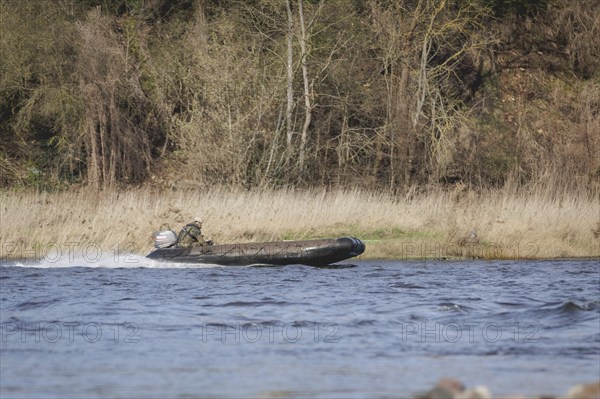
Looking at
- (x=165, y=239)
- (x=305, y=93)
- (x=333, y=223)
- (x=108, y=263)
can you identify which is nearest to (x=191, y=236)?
(x=165, y=239)

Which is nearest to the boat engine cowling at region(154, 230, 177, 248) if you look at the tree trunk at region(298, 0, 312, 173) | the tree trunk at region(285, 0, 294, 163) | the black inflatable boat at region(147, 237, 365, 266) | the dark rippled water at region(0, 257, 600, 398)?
the black inflatable boat at region(147, 237, 365, 266)

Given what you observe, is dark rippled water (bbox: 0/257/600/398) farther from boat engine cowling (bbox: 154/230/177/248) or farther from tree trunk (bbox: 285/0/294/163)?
tree trunk (bbox: 285/0/294/163)

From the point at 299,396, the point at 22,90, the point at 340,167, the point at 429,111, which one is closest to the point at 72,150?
the point at 22,90

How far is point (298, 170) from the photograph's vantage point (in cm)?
3138

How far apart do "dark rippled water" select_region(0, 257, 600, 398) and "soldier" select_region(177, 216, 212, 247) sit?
0.57 metres

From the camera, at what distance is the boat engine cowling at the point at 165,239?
19.9m

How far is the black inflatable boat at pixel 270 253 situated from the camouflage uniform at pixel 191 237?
15cm

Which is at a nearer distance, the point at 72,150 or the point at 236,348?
the point at 236,348

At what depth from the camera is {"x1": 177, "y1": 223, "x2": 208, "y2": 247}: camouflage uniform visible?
65.4 ft

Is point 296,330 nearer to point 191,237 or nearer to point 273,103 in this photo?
point 191,237

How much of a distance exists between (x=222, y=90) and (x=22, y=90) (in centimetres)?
798

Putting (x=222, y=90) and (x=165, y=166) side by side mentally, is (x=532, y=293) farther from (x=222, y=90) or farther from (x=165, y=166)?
(x=165, y=166)

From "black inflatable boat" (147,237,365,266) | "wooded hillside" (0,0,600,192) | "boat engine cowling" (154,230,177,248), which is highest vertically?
"wooded hillside" (0,0,600,192)

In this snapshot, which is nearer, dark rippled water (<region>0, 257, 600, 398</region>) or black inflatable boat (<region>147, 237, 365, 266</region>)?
dark rippled water (<region>0, 257, 600, 398</region>)
